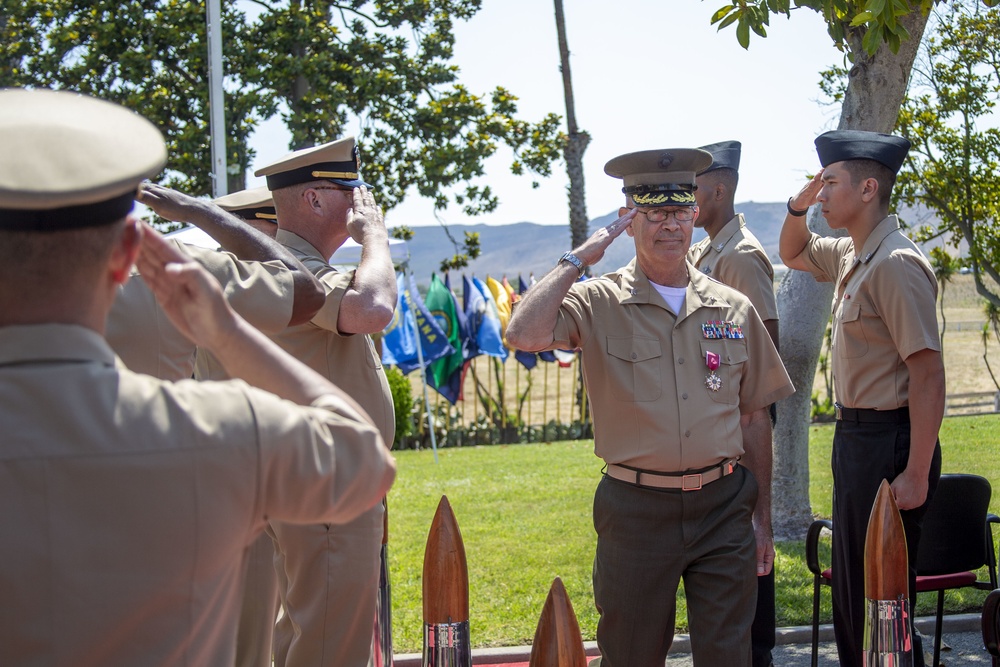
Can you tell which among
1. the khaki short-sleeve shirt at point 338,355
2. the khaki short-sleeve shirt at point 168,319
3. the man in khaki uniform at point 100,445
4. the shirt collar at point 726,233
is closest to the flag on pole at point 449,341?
the shirt collar at point 726,233

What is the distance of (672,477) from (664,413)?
0.25 m

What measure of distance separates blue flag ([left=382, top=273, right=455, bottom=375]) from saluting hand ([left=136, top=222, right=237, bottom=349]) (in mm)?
13951

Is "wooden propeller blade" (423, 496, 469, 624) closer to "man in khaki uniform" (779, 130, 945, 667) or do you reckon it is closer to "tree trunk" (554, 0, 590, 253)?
"man in khaki uniform" (779, 130, 945, 667)

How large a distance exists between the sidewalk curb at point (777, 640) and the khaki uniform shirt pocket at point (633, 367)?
2335mm

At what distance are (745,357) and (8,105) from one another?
3.21m

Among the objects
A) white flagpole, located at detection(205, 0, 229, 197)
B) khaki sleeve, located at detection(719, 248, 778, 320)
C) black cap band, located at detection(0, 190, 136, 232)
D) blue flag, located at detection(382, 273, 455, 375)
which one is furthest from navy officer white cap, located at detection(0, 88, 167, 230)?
blue flag, located at detection(382, 273, 455, 375)

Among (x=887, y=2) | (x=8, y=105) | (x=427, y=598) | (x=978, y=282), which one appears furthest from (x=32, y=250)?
(x=978, y=282)

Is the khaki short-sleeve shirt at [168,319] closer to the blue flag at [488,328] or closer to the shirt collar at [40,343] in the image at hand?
the shirt collar at [40,343]

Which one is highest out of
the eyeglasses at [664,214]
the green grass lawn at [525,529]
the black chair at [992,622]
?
the eyeglasses at [664,214]

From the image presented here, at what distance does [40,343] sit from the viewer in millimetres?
1653

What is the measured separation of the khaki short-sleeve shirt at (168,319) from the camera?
313 centimetres

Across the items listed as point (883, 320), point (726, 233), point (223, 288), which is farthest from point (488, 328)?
point (223, 288)

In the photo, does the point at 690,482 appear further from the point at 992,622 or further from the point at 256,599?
the point at 256,599

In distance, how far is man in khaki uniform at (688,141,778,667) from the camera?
16.4ft
